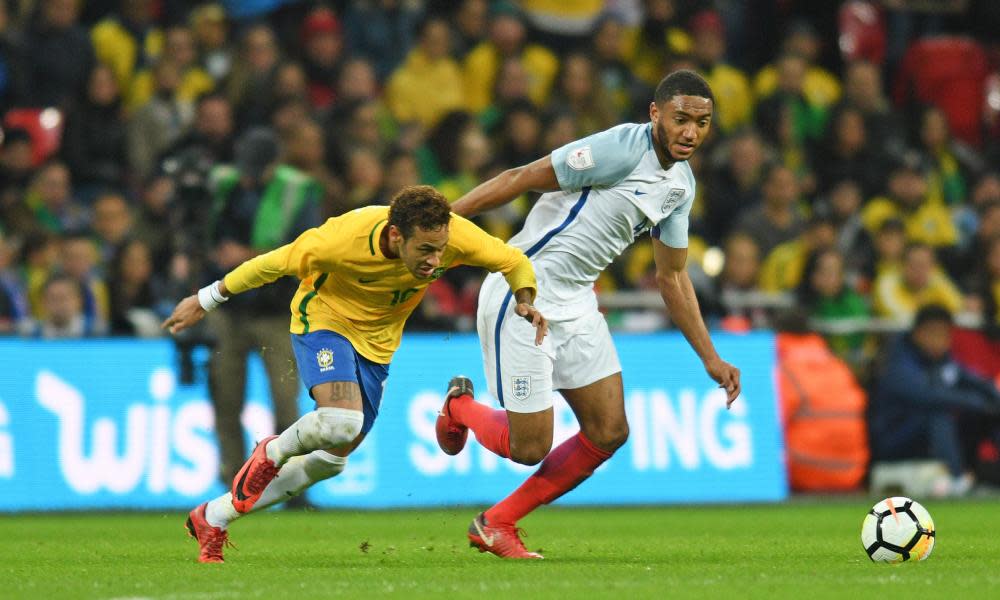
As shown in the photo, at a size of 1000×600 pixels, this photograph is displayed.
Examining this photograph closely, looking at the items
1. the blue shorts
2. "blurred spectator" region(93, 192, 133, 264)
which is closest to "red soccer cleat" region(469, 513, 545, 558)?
the blue shorts

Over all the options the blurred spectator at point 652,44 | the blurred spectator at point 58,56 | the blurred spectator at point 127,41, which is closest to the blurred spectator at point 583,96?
the blurred spectator at point 652,44

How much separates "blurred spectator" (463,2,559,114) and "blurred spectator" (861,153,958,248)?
11.0 feet

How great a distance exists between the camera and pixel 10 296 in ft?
41.9

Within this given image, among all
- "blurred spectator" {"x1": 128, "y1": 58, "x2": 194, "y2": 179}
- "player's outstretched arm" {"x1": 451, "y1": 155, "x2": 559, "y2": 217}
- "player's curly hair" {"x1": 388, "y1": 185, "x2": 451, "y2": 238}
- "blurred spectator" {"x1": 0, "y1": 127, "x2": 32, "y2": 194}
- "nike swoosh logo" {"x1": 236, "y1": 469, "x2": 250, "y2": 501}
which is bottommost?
"nike swoosh logo" {"x1": 236, "y1": 469, "x2": 250, "y2": 501}

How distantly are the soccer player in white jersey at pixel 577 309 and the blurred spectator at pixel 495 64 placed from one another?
7.57 metres

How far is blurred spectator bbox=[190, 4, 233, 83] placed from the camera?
1515 cm

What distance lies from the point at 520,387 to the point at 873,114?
390 inches

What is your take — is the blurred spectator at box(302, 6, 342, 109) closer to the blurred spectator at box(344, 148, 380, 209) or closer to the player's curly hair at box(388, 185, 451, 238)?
the blurred spectator at box(344, 148, 380, 209)

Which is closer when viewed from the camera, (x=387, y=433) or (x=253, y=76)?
(x=387, y=433)

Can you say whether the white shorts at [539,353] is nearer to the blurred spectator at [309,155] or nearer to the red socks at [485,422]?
the red socks at [485,422]

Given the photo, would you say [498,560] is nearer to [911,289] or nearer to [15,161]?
[15,161]

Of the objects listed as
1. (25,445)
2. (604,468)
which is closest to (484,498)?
(604,468)

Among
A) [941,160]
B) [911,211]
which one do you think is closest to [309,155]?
[911,211]

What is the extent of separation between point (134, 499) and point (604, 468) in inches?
137
